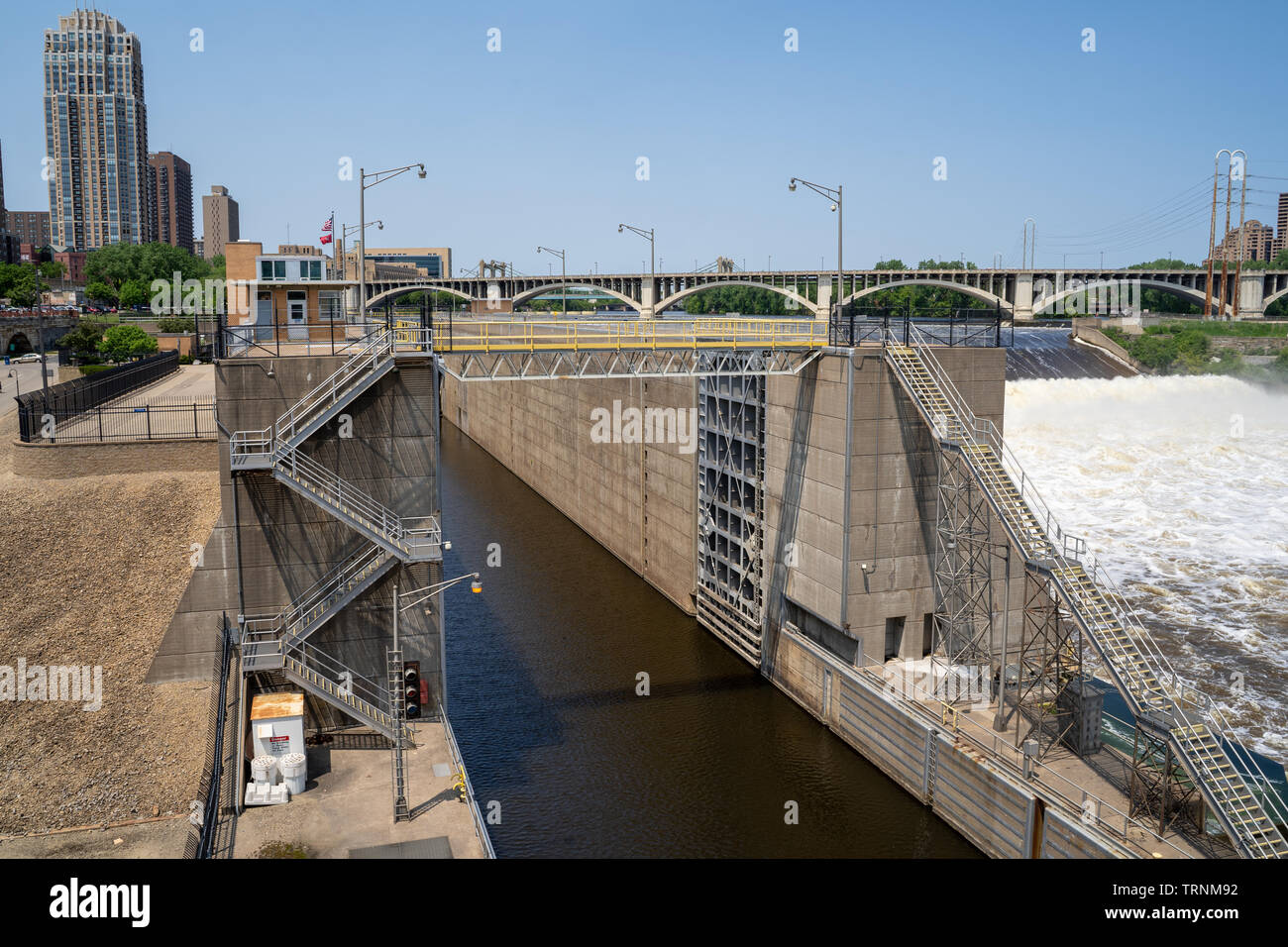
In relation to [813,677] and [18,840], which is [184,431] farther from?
[813,677]

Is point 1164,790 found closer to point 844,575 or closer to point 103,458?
point 844,575

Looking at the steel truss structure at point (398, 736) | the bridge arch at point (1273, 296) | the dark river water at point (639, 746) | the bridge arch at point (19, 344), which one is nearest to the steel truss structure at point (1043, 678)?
the dark river water at point (639, 746)

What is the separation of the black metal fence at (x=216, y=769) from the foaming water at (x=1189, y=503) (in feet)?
80.7

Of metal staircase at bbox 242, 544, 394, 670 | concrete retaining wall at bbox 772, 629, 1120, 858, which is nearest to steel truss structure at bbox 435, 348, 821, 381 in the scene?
metal staircase at bbox 242, 544, 394, 670

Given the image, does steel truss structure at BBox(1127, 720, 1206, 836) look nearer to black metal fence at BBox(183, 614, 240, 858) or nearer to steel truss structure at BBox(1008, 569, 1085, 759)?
steel truss structure at BBox(1008, 569, 1085, 759)

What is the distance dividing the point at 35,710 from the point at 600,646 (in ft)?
59.0

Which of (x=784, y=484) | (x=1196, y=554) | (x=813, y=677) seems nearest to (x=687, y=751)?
(x=813, y=677)

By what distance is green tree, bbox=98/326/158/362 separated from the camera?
5900 centimetres

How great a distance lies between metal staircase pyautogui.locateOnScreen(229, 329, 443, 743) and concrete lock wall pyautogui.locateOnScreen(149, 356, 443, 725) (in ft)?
0.83

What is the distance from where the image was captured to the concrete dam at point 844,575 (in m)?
19.9

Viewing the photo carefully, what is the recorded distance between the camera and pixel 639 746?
27188 mm

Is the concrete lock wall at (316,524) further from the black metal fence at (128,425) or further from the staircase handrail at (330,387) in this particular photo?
the black metal fence at (128,425)

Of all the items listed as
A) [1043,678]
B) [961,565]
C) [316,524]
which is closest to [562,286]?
[961,565]

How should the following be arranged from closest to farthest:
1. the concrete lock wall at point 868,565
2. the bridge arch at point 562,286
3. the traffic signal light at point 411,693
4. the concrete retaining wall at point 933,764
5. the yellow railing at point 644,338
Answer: the concrete retaining wall at point 933,764
the traffic signal light at point 411,693
the concrete lock wall at point 868,565
the yellow railing at point 644,338
the bridge arch at point 562,286
